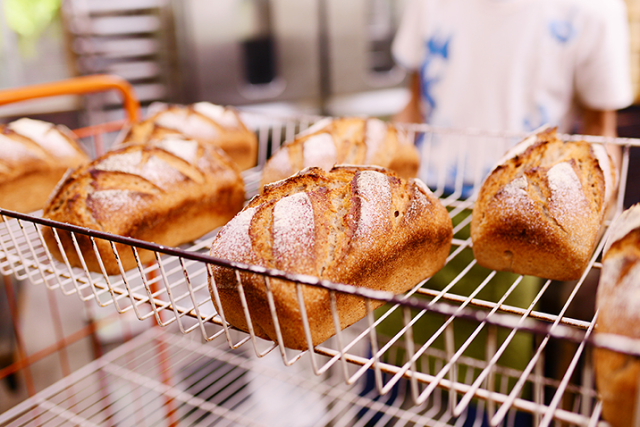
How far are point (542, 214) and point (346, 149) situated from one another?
0.46 m

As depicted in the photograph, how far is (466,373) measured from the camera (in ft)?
6.17

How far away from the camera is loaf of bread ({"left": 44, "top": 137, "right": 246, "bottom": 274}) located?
924 mm

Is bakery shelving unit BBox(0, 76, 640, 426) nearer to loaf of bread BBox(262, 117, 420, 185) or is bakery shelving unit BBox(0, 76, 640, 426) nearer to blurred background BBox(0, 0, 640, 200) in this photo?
loaf of bread BBox(262, 117, 420, 185)

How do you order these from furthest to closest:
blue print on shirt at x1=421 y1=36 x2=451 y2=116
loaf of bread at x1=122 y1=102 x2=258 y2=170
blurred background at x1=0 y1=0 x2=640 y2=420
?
blurred background at x1=0 y1=0 x2=640 y2=420 → blue print on shirt at x1=421 y1=36 x2=451 y2=116 → loaf of bread at x1=122 y1=102 x2=258 y2=170

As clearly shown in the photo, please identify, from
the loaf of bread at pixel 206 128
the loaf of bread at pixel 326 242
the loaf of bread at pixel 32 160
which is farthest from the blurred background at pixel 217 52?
the loaf of bread at pixel 326 242

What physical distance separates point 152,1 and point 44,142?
1.30 metres

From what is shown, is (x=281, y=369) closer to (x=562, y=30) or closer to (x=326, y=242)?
(x=326, y=242)

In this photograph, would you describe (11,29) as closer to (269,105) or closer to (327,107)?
(269,105)

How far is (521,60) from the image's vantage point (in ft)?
5.44

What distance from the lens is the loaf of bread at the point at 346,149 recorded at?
1091 millimetres

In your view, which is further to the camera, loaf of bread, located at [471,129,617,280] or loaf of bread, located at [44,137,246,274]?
loaf of bread, located at [44,137,246,274]

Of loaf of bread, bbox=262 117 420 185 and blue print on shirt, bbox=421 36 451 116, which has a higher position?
blue print on shirt, bbox=421 36 451 116

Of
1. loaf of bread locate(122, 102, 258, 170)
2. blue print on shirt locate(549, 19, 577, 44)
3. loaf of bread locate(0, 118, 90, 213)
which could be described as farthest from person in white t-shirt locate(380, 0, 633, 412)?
loaf of bread locate(0, 118, 90, 213)

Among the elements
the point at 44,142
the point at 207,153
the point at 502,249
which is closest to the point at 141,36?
the point at 44,142
